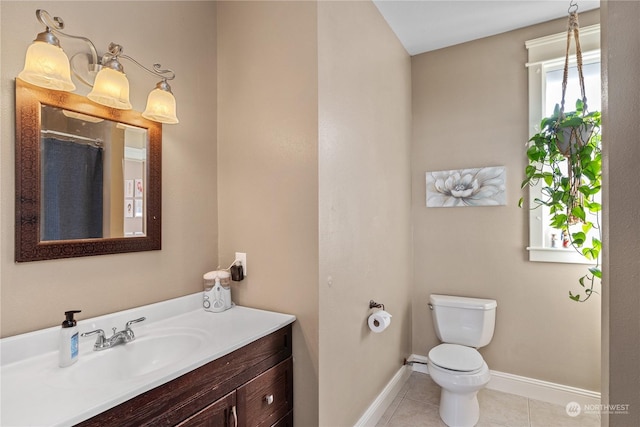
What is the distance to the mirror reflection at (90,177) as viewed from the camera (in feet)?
3.82

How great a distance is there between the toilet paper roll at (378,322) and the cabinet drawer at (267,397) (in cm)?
58

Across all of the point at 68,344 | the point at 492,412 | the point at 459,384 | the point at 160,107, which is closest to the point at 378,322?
the point at 459,384

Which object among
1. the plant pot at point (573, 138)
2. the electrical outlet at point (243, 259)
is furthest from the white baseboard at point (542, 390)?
the electrical outlet at point (243, 259)

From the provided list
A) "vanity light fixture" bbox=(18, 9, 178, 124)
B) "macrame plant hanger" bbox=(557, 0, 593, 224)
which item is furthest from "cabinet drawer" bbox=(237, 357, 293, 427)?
"macrame plant hanger" bbox=(557, 0, 593, 224)

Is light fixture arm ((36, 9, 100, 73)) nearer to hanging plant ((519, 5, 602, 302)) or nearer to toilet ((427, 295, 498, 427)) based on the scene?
hanging plant ((519, 5, 602, 302))

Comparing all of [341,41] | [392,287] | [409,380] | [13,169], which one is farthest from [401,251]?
[13,169]

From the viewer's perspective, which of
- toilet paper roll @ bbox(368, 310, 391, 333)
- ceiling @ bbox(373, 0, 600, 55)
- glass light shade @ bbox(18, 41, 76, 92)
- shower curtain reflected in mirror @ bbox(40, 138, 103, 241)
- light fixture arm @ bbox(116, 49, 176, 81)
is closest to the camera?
glass light shade @ bbox(18, 41, 76, 92)

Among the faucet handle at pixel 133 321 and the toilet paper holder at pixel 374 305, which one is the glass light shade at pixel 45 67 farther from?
the toilet paper holder at pixel 374 305

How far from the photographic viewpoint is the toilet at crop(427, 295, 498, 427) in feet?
6.24

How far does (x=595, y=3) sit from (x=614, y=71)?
185 cm

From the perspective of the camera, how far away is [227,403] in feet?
3.82

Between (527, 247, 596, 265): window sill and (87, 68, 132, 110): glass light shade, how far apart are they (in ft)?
8.68

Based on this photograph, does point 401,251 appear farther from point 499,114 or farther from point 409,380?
point 499,114

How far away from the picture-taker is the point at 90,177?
4.20 feet
